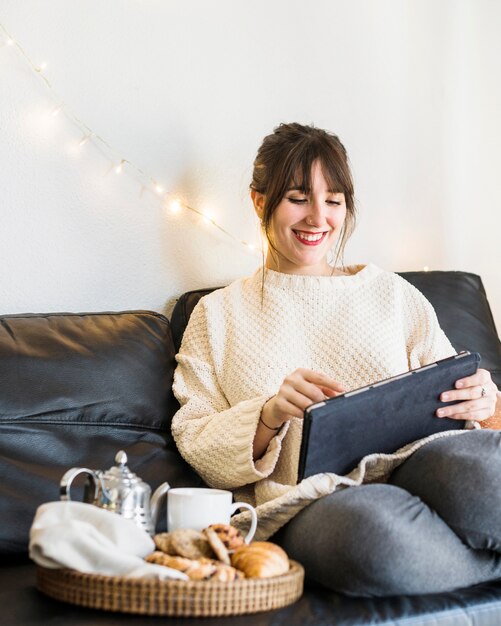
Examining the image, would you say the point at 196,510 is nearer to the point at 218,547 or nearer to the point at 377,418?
the point at 218,547

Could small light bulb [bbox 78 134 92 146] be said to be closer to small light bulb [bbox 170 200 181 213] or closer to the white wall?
the white wall

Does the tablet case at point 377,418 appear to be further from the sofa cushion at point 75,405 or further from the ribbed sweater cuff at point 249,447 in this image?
the sofa cushion at point 75,405

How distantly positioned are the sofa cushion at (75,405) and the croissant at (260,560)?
0.45m

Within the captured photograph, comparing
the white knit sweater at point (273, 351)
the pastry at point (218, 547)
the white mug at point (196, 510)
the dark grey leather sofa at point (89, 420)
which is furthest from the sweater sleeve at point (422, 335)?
the pastry at point (218, 547)

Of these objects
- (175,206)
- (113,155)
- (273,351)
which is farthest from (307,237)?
(113,155)

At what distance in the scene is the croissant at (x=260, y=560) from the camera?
1.10 meters

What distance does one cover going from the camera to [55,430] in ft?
5.11

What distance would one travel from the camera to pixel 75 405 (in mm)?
1592

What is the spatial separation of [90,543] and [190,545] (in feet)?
0.46

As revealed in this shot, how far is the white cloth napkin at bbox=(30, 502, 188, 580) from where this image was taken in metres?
1.07

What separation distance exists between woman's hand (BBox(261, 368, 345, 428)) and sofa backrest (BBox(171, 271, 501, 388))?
1.80 feet

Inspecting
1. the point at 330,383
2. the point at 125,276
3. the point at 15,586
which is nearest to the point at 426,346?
the point at 330,383

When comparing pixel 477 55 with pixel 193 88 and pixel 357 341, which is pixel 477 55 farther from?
pixel 357 341

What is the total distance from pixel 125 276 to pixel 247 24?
71 cm
